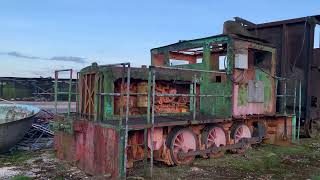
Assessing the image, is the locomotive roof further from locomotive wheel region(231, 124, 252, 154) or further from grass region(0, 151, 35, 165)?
grass region(0, 151, 35, 165)

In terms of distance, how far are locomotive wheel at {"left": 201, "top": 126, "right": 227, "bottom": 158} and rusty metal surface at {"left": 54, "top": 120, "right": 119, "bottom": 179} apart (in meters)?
2.58

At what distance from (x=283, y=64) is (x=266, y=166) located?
5278mm

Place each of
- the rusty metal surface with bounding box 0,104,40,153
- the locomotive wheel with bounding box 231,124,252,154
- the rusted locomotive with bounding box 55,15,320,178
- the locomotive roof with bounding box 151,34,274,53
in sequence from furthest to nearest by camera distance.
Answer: the locomotive wheel with bounding box 231,124,252,154 < the rusty metal surface with bounding box 0,104,40,153 < the locomotive roof with bounding box 151,34,274,53 < the rusted locomotive with bounding box 55,15,320,178

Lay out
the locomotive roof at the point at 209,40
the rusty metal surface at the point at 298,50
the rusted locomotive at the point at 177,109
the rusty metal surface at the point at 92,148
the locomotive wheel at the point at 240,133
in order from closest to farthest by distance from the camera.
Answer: the rusty metal surface at the point at 92,148
the rusted locomotive at the point at 177,109
the locomotive roof at the point at 209,40
the locomotive wheel at the point at 240,133
the rusty metal surface at the point at 298,50

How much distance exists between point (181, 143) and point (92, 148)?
189cm

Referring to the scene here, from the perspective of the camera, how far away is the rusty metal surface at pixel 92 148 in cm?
625

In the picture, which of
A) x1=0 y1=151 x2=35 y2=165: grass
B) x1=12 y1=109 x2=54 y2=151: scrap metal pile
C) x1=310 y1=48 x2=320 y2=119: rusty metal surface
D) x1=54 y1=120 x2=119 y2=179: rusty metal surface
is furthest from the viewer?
x1=310 y1=48 x2=320 y2=119: rusty metal surface

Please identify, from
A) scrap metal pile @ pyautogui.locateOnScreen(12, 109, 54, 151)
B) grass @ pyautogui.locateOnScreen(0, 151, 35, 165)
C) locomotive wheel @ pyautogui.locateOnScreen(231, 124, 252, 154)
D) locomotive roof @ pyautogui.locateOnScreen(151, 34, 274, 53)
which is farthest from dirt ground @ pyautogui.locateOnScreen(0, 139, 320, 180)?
locomotive roof @ pyautogui.locateOnScreen(151, 34, 274, 53)

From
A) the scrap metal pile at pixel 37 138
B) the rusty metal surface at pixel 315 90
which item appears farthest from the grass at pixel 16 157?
the rusty metal surface at pixel 315 90

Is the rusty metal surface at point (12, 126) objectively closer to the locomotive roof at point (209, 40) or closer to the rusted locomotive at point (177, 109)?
the rusted locomotive at point (177, 109)

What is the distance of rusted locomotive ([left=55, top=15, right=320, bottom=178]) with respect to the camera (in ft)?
21.7

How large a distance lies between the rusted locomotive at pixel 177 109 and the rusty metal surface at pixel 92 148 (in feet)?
0.06

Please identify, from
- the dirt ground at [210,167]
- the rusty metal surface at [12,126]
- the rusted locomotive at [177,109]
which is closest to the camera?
the rusted locomotive at [177,109]

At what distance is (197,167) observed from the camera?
7.49 meters
